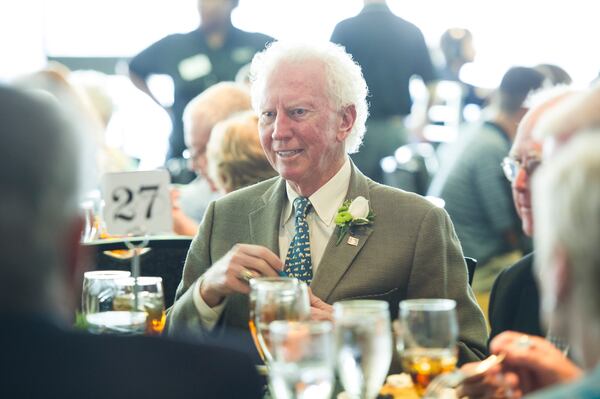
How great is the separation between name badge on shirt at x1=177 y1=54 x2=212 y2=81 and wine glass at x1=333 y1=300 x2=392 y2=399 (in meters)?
4.80

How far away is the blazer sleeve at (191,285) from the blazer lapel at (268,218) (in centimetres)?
15

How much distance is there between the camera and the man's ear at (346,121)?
336cm

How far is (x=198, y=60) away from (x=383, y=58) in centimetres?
116

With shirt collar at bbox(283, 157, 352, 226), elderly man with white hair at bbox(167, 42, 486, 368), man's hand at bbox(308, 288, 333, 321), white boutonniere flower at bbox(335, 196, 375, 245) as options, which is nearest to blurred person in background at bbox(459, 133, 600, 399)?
man's hand at bbox(308, 288, 333, 321)

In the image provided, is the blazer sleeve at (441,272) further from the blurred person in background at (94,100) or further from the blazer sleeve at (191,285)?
the blurred person in background at (94,100)

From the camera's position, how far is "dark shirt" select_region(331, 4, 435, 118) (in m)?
6.66

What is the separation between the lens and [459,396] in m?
2.21

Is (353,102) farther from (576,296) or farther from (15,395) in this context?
(15,395)

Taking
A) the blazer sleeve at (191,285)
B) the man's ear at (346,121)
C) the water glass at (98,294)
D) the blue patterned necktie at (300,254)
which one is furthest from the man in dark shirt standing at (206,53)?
the water glass at (98,294)

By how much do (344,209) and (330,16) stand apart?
19.4 feet

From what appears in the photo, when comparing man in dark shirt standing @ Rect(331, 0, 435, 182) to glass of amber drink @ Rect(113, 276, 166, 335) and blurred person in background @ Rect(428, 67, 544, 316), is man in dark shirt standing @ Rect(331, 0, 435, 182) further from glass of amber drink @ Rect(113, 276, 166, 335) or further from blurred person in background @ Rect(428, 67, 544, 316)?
glass of amber drink @ Rect(113, 276, 166, 335)

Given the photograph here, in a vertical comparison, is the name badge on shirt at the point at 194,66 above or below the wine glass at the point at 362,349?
above

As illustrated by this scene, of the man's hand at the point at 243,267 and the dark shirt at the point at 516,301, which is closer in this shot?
the man's hand at the point at 243,267

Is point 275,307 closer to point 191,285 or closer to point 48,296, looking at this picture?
point 48,296
